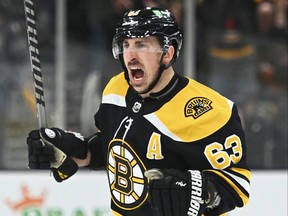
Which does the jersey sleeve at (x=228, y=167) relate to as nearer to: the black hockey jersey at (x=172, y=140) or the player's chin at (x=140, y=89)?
the black hockey jersey at (x=172, y=140)

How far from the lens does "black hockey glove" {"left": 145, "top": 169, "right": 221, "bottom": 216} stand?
3.03 m

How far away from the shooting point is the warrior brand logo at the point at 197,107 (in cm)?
319

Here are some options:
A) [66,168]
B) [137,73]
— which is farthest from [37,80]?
[137,73]

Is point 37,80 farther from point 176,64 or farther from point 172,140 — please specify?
point 176,64

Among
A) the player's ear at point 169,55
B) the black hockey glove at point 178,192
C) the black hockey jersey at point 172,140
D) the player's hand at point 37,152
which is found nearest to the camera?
the black hockey glove at point 178,192

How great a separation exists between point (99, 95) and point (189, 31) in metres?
0.78

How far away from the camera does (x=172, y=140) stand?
321cm

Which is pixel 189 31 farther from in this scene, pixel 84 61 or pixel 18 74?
pixel 18 74

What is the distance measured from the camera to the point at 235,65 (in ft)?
21.9

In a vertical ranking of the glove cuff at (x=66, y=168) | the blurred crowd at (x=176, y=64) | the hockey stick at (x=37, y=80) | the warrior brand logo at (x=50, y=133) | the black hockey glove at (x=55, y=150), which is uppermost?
the hockey stick at (x=37, y=80)

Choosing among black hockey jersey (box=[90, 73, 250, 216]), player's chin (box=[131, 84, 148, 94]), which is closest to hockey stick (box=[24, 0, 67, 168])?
black hockey jersey (box=[90, 73, 250, 216])

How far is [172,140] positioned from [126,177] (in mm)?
235

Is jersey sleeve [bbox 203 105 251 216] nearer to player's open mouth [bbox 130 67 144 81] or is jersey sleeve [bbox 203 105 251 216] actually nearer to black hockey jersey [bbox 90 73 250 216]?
black hockey jersey [bbox 90 73 250 216]

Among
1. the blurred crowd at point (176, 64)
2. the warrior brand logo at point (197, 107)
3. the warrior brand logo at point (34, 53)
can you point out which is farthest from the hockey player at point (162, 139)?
the blurred crowd at point (176, 64)
